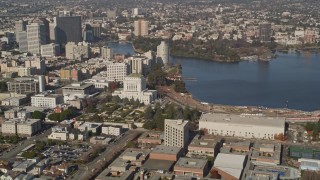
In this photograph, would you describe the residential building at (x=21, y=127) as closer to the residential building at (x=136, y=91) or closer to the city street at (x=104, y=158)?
the city street at (x=104, y=158)

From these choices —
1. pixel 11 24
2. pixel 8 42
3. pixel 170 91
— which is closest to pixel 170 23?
pixel 11 24

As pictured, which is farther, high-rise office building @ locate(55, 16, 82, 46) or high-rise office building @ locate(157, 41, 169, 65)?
high-rise office building @ locate(55, 16, 82, 46)

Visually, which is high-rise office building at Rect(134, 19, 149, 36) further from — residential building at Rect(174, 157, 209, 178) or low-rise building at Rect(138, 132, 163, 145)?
residential building at Rect(174, 157, 209, 178)

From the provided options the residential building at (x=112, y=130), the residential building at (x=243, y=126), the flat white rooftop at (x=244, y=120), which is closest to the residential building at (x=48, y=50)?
the residential building at (x=112, y=130)

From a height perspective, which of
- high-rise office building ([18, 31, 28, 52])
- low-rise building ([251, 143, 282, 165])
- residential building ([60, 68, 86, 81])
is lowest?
low-rise building ([251, 143, 282, 165])

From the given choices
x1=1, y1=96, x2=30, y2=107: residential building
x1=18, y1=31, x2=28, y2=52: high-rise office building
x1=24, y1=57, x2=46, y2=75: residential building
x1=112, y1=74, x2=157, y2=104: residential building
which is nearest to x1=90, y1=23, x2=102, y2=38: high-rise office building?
x1=18, y1=31, x2=28, y2=52: high-rise office building

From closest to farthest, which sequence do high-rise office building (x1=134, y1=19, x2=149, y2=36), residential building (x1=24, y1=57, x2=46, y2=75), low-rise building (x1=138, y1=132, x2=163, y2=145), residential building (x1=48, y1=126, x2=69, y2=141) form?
low-rise building (x1=138, y1=132, x2=163, y2=145) < residential building (x1=48, y1=126, x2=69, y2=141) < residential building (x1=24, y1=57, x2=46, y2=75) < high-rise office building (x1=134, y1=19, x2=149, y2=36)

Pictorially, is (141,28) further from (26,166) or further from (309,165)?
(309,165)
